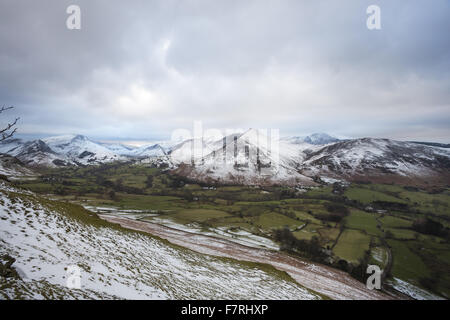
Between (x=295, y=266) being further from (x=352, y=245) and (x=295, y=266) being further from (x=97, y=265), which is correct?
(x=97, y=265)

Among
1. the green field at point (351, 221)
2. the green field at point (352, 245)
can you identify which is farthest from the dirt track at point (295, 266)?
the green field at point (351, 221)

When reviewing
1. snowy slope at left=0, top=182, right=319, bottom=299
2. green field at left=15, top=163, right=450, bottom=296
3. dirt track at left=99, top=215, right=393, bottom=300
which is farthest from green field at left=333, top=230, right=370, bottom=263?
snowy slope at left=0, top=182, right=319, bottom=299

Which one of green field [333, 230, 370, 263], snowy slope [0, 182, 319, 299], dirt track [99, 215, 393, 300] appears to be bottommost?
green field [333, 230, 370, 263]

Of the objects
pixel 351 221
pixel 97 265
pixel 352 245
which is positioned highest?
pixel 97 265

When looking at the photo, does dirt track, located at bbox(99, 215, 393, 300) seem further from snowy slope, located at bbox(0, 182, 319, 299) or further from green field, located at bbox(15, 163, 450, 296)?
snowy slope, located at bbox(0, 182, 319, 299)

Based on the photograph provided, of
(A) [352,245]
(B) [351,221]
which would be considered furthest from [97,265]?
(B) [351,221]
